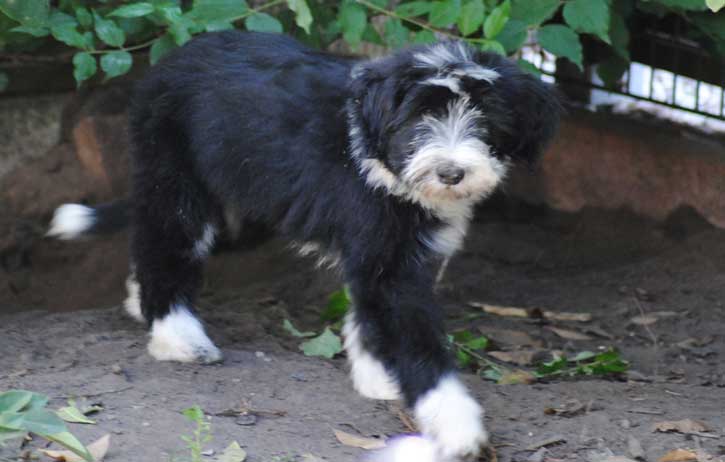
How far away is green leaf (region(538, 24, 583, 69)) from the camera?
15.3 ft

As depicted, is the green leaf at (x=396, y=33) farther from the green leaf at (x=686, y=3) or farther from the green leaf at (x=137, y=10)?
the green leaf at (x=686, y=3)

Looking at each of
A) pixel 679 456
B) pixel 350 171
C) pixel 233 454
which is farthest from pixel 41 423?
pixel 679 456

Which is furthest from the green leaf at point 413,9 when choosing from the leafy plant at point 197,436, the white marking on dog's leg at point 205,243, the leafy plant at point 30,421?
the leafy plant at point 30,421

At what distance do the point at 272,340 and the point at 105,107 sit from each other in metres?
1.77

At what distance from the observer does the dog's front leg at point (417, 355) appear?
3.63 m

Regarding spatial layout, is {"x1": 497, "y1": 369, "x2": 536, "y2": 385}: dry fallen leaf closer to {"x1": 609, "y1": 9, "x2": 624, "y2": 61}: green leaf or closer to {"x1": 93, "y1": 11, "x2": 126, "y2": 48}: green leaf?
{"x1": 609, "y1": 9, "x2": 624, "y2": 61}: green leaf

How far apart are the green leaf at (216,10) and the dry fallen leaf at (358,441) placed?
5.92 ft

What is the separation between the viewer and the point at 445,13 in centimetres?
452

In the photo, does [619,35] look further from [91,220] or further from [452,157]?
[91,220]

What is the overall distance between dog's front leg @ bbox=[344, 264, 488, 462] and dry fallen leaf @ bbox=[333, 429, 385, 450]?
0.31ft

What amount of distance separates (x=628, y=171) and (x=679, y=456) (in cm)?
277

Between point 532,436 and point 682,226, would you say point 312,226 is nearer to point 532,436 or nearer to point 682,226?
point 532,436

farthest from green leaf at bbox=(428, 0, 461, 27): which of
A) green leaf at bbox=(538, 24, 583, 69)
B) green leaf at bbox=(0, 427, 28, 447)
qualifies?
green leaf at bbox=(0, 427, 28, 447)

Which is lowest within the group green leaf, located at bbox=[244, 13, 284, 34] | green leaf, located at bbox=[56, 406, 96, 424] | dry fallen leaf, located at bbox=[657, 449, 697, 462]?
dry fallen leaf, located at bbox=[657, 449, 697, 462]
